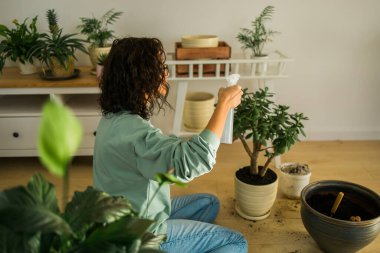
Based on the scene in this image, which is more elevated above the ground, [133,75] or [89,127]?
[133,75]

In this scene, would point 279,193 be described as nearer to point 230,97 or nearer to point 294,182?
point 294,182

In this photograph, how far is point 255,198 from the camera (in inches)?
59.4

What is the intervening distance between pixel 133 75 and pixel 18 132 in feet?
4.08

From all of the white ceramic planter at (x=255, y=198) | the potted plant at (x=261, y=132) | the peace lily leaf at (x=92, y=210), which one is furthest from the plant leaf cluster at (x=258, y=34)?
the peace lily leaf at (x=92, y=210)

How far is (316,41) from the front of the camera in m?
2.15

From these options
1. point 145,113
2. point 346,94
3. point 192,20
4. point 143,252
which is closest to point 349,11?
point 346,94

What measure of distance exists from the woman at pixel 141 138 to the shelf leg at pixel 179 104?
2.52 ft

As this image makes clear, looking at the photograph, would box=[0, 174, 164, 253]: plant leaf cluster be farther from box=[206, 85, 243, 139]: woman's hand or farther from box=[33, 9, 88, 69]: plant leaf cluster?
box=[33, 9, 88, 69]: plant leaf cluster

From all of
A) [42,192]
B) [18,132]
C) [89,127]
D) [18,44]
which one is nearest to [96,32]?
[18,44]

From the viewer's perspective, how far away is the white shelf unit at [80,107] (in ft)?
5.92

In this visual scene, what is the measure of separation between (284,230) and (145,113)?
0.90m

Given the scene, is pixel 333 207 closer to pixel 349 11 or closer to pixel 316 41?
pixel 316 41

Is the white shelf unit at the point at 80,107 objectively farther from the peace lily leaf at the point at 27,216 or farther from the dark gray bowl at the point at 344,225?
the peace lily leaf at the point at 27,216

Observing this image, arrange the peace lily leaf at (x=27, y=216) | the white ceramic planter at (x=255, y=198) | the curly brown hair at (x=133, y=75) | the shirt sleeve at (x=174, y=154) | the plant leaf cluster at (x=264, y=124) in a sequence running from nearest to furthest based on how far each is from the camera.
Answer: the peace lily leaf at (x=27, y=216) → the shirt sleeve at (x=174, y=154) → the curly brown hair at (x=133, y=75) → the plant leaf cluster at (x=264, y=124) → the white ceramic planter at (x=255, y=198)
